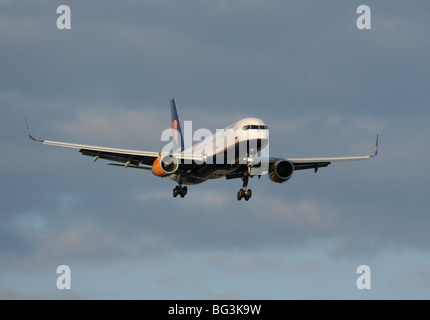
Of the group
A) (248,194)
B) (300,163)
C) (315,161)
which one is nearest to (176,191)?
(248,194)

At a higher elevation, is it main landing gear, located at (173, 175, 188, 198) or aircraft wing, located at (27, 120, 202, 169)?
aircraft wing, located at (27, 120, 202, 169)

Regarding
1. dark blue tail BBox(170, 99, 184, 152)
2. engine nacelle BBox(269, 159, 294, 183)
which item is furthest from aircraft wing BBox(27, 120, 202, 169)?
dark blue tail BBox(170, 99, 184, 152)

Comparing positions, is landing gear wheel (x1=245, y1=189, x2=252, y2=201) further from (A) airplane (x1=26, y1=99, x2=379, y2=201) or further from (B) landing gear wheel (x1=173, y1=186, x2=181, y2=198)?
(B) landing gear wheel (x1=173, y1=186, x2=181, y2=198)

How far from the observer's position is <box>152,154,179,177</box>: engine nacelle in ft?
248

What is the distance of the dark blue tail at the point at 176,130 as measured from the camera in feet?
313

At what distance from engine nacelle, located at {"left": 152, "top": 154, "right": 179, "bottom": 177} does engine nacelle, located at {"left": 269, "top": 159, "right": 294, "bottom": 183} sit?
8.96 metres

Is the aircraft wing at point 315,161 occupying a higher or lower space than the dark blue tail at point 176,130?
lower

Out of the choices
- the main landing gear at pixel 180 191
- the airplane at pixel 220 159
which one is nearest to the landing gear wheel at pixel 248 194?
the airplane at pixel 220 159

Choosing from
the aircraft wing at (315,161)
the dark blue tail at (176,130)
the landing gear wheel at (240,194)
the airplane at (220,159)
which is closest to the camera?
the airplane at (220,159)

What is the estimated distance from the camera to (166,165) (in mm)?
75812

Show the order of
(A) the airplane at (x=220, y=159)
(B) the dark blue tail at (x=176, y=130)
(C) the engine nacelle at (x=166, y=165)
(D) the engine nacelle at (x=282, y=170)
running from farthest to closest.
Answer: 1. (B) the dark blue tail at (x=176, y=130)
2. (D) the engine nacelle at (x=282, y=170)
3. (C) the engine nacelle at (x=166, y=165)
4. (A) the airplane at (x=220, y=159)

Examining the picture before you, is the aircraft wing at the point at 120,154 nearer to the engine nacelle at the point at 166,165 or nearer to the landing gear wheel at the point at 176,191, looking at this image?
the engine nacelle at the point at 166,165

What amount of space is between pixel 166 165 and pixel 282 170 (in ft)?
35.1
